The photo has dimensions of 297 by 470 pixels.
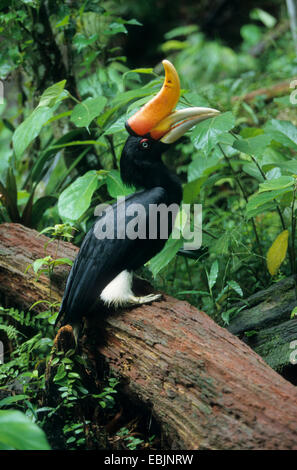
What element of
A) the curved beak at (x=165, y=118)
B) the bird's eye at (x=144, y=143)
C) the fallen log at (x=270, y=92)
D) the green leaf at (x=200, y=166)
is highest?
the curved beak at (x=165, y=118)

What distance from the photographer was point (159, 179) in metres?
2.81

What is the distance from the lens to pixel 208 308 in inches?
121

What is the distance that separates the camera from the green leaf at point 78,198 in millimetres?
2865

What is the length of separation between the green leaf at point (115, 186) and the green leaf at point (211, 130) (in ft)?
2.09

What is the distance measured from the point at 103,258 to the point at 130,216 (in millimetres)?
281

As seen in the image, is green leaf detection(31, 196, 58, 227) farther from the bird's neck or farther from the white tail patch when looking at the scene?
the white tail patch

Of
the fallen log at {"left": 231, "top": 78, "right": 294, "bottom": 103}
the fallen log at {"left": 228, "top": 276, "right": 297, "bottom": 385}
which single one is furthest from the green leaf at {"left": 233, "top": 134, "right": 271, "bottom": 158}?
the fallen log at {"left": 231, "top": 78, "right": 294, "bottom": 103}

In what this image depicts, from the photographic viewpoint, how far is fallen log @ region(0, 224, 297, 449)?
1730 millimetres

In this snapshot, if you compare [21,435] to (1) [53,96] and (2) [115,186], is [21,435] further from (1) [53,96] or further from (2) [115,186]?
(1) [53,96]

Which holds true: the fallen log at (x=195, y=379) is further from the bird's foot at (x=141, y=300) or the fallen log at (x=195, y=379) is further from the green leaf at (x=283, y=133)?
the green leaf at (x=283, y=133)

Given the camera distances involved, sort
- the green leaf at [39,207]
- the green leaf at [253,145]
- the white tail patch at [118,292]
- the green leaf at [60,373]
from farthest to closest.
A: the green leaf at [39,207] → the green leaf at [253,145] → the white tail patch at [118,292] → the green leaf at [60,373]

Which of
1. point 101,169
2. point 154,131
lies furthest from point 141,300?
point 101,169

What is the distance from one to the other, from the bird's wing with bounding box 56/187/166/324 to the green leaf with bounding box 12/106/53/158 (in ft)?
2.39

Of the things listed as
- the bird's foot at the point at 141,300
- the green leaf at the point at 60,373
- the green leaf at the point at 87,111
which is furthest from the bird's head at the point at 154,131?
the green leaf at the point at 60,373
